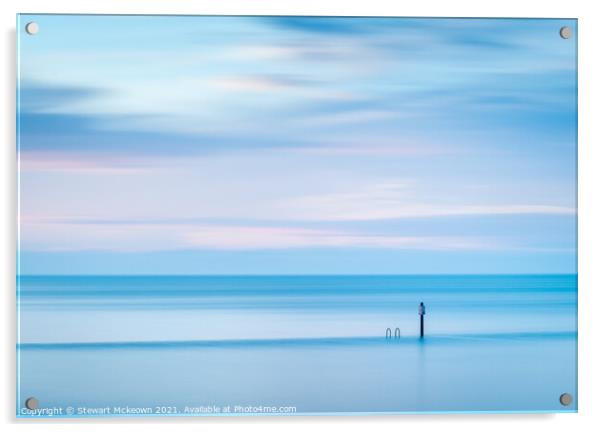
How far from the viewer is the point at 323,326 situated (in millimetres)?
2963

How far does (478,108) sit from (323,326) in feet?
2.86

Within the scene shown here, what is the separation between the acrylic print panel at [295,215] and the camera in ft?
9.46

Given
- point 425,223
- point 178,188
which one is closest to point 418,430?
point 425,223

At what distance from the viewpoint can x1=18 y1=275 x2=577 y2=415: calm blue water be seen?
2.87 meters

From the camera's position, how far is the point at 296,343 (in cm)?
295

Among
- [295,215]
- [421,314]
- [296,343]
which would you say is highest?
[295,215]

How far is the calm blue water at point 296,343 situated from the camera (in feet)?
9.43

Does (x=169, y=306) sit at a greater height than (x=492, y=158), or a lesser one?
lesser

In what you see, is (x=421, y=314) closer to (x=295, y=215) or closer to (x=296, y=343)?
(x=296, y=343)

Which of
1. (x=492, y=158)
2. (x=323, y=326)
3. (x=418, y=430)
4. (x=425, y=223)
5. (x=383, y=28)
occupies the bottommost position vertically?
(x=418, y=430)

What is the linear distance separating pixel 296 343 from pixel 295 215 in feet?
1.36

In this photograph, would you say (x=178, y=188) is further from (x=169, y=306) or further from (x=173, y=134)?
(x=169, y=306)

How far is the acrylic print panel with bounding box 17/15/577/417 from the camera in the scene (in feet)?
9.46

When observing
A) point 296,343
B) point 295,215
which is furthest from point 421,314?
point 295,215
